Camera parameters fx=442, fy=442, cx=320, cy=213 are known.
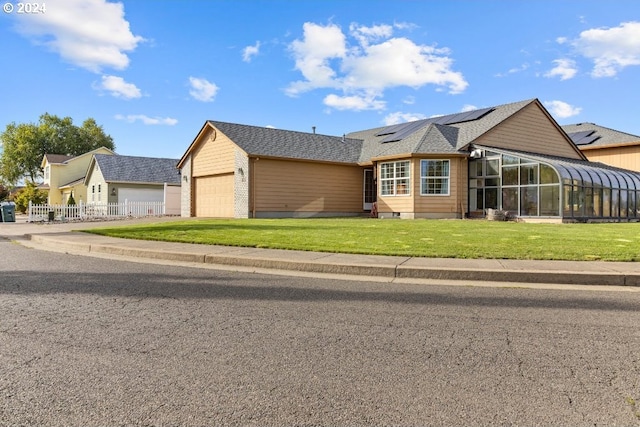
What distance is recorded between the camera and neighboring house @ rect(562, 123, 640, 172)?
31047 mm

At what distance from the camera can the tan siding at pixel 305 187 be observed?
79.2ft

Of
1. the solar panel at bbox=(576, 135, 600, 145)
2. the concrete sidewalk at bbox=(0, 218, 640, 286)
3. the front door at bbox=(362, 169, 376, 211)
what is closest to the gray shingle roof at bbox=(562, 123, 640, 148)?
the solar panel at bbox=(576, 135, 600, 145)

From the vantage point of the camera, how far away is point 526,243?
10570 mm

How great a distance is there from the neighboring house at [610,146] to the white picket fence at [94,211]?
3225 cm

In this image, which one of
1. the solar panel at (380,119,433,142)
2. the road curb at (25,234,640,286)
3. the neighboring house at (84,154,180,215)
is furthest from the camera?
the neighboring house at (84,154,180,215)

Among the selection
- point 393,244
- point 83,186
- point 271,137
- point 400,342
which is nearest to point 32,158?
point 83,186

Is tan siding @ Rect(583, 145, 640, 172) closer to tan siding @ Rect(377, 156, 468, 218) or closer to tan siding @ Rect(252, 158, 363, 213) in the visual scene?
tan siding @ Rect(377, 156, 468, 218)

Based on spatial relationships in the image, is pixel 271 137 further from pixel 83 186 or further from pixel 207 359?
pixel 83 186

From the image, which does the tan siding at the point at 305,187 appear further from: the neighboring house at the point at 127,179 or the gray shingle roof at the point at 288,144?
the neighboring house at the point at 127,179

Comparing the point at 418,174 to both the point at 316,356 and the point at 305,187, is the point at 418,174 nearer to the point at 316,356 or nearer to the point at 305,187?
the point at 305,187

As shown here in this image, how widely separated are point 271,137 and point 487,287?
21.7 meters

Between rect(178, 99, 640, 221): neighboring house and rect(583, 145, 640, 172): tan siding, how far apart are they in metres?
6.23

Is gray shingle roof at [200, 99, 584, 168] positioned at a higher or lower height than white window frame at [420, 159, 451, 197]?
higher

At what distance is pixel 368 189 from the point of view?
28250 millimetres
